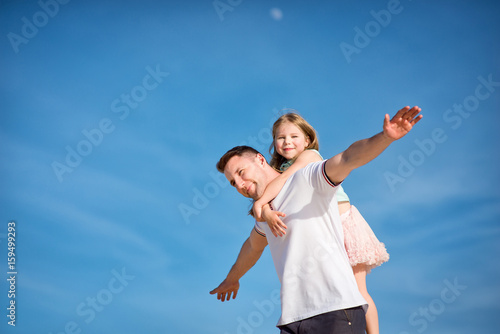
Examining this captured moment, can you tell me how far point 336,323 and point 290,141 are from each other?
252 cm

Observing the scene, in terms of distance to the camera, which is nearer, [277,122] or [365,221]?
[365,221]

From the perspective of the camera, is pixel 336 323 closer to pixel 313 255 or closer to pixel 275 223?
pixel 313 255

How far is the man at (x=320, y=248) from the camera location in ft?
8.86

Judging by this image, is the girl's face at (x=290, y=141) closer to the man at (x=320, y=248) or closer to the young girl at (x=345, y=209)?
the young girl at (x=345, y=209)

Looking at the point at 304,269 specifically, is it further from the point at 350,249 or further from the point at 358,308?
the point at 350,249

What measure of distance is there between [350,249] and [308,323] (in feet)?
6.08

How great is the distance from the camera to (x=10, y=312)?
8656 millimetres

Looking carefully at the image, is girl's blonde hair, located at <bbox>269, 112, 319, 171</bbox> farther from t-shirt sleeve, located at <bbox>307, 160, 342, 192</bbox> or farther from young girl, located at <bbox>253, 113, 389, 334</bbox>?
t-shirt sleeve, located at <bbox>307, 160, 342, 192</bbox>

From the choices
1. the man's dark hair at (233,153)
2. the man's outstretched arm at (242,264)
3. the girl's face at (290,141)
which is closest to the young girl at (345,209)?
the girl's face at (290,141)

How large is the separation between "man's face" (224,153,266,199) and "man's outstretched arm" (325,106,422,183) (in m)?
0.91

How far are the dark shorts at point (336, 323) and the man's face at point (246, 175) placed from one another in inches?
41.3

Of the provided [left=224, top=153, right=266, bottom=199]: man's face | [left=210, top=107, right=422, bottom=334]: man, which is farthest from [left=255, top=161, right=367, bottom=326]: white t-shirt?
[left=224, top=153, right=266, bottom=199]: man's face

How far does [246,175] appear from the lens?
3570 millimetres

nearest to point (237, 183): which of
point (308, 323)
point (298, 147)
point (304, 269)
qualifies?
point (304, 269)
